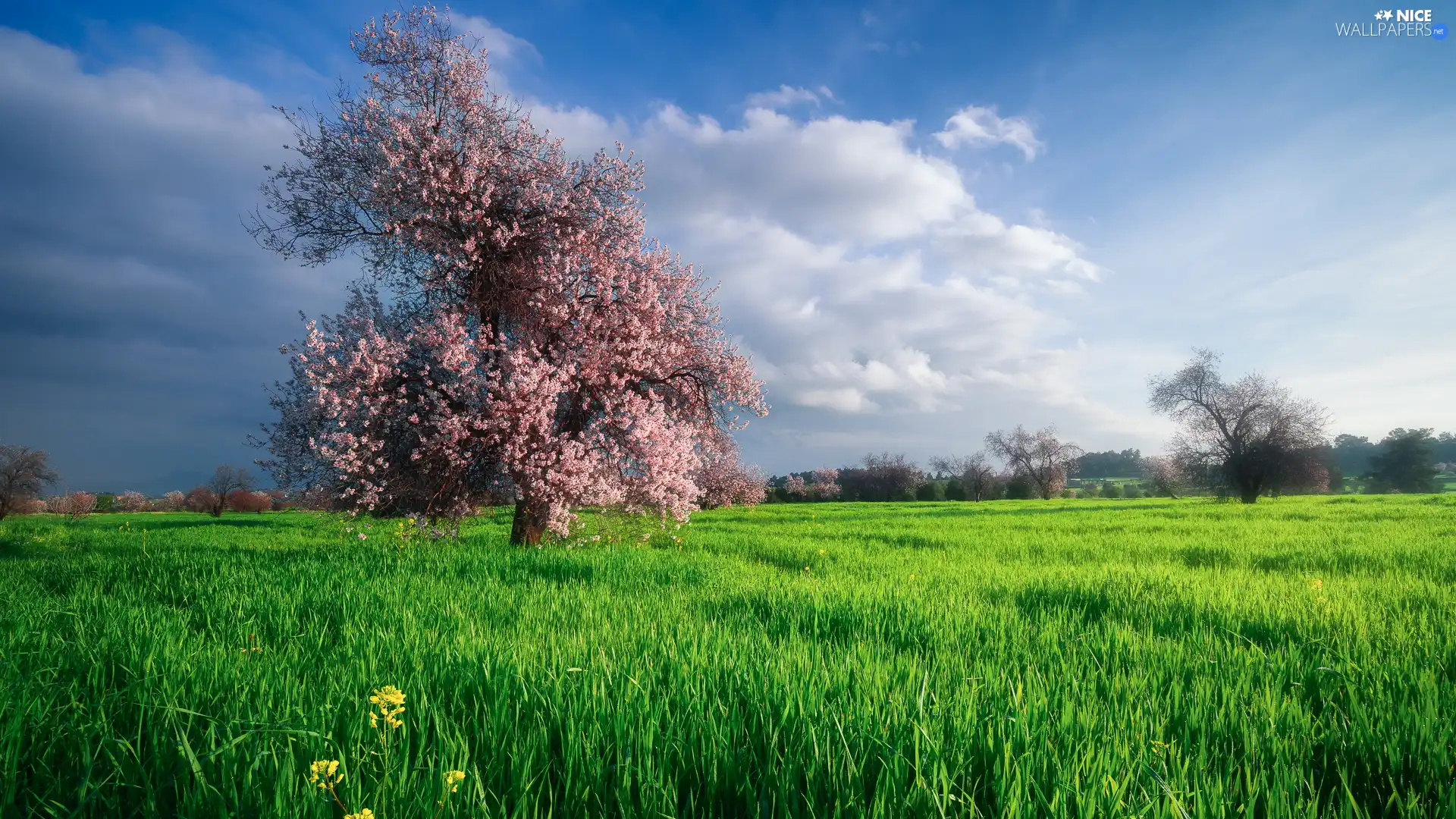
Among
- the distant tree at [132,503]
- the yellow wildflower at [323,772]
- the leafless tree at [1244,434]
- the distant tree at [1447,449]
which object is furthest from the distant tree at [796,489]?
the distant tree at [1447,449]

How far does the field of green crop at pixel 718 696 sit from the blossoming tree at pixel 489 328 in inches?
155

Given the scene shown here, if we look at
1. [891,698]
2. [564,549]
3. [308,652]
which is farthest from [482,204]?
[891,698]

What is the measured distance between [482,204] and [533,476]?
541cm

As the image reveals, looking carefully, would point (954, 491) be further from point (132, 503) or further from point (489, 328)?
point (132, 503)

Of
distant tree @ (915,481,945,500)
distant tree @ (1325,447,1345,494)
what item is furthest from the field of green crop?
distant tree @ (915,481,945,500)

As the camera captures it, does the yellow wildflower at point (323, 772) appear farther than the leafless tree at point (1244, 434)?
No

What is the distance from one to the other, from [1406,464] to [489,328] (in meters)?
112

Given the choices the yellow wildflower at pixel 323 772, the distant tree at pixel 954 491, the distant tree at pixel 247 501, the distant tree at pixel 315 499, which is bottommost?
the distant tree at pixel 954 491

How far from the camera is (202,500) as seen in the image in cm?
4972

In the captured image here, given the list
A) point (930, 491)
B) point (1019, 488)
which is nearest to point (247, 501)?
point (930, 491)

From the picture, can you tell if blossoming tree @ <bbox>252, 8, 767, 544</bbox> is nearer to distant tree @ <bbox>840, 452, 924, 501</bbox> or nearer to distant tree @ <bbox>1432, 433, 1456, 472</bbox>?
distant tree @ <bbox>840, 452, 924, 501</bbox>

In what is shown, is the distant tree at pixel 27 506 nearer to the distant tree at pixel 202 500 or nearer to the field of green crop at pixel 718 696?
the distant tree at pixel 202 500

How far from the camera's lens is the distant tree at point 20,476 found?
122ft

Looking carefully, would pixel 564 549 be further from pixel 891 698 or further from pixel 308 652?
pixel 891 698
